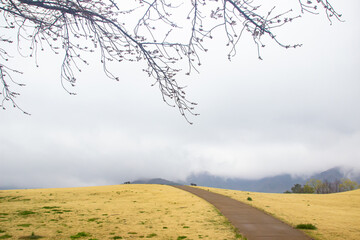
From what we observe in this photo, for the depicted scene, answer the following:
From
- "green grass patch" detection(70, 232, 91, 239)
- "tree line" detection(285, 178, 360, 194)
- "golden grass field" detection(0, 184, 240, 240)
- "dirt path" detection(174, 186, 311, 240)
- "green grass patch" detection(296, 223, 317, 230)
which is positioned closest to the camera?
"dirt path" detection(174, 186, 311, 240)

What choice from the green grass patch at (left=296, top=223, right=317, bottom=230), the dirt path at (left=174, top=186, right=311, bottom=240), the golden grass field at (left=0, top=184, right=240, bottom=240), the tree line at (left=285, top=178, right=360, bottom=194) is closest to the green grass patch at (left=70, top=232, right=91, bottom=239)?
the golden grass field at (left=0, top=184, right=240, bottom=240)

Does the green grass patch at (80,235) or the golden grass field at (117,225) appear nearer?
the green grass patch at (80,235)

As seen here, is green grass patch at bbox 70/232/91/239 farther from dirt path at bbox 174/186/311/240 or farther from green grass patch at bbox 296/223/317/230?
green grass patch at bbox 296/223/317/230

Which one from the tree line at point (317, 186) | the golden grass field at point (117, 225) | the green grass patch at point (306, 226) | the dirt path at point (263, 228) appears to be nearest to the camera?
the dirt path at point (263, 228)

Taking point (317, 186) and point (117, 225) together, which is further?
point (317, 186)

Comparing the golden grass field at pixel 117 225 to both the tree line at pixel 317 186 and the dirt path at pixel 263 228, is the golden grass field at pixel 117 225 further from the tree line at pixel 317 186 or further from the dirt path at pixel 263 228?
the tree line at pixel 317 186

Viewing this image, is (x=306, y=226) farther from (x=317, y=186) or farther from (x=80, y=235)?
(x=317, y=186)

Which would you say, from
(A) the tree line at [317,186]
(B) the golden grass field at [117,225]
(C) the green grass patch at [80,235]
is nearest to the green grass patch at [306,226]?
(B) the golden grass field at [117,225]

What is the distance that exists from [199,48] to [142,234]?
7586 mm

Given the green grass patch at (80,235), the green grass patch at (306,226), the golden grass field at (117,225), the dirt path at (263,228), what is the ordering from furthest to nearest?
the green grass patch at (306,226) < the golden grass field at (117,225) < the green grass patch at (80,235) < the dirt path at (263,228)

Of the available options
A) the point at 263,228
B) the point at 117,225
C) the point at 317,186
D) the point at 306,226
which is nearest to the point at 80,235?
the point at 117,225

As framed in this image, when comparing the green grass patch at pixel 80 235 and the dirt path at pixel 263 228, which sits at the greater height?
the dirt path at pixel 263 228

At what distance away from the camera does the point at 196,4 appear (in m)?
4.47

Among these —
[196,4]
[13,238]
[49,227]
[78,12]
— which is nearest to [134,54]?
[78,12]
